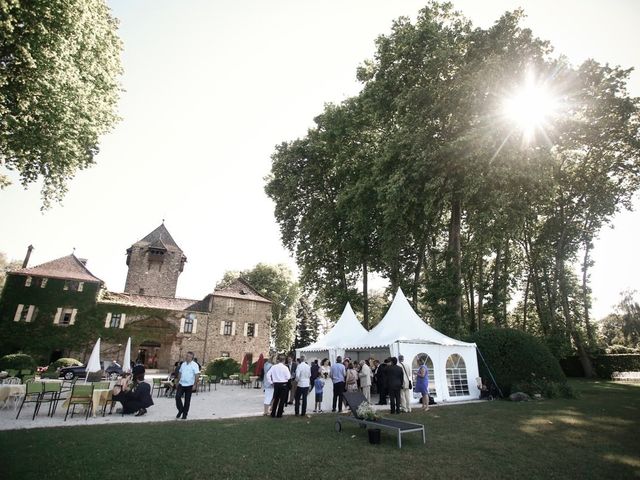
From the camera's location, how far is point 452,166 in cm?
1731

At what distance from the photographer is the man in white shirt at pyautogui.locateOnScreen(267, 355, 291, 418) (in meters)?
10.1

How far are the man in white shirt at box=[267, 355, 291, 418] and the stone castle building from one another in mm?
26824

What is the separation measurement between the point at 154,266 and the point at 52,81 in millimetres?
32022

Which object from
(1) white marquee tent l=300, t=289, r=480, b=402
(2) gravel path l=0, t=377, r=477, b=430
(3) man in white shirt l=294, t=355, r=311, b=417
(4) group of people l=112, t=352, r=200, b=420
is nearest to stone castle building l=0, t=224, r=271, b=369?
(2) gravel path l=0, t=377, r=477, b=430

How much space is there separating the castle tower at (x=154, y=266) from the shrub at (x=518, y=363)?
3569 cm

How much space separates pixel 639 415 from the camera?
9781mm

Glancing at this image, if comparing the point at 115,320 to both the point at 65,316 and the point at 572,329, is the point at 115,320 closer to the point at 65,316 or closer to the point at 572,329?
the point at 65,316

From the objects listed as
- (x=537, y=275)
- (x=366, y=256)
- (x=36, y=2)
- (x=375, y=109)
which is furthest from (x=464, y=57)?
(x=537, y=275)

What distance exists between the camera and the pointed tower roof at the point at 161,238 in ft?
136

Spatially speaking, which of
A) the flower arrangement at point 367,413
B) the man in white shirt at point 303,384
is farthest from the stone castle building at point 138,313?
the flower arrangement at point 367,413

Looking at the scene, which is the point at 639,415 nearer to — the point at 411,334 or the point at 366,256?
the point at 411,334

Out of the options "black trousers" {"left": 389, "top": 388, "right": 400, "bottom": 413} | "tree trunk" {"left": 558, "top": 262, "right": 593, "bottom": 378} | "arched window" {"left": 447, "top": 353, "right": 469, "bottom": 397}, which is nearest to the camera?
"black trousers" {"left": 389, "top": 388, "right": 400, "bottom": 413}

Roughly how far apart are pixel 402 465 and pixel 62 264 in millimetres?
37725

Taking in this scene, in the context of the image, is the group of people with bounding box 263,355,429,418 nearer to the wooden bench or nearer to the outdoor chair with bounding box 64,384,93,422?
Answer: the outdoor chair with bounding box 64,384,93,422
